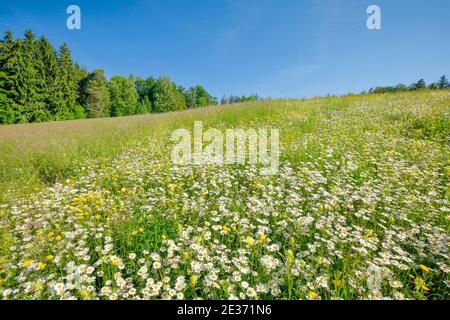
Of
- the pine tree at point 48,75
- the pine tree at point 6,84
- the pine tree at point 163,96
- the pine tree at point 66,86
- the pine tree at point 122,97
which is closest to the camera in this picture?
the pine tree at point 6,84

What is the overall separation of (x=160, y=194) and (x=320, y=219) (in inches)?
79.8

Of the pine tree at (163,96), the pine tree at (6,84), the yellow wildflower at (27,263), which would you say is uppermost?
the pine tree at (163,96)

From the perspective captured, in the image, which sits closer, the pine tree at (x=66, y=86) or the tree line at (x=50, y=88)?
the tree line at (x=50, y=88)

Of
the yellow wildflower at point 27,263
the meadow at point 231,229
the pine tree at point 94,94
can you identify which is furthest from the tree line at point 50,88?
the yellow wildflower at point 27,263

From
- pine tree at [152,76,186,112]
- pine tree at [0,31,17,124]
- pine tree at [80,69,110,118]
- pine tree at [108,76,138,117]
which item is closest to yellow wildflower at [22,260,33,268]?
pine tree at [0,31,17,124]

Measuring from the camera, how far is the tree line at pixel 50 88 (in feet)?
77.9

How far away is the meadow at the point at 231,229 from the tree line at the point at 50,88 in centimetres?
2942

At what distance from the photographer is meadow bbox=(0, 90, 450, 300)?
1.54 m

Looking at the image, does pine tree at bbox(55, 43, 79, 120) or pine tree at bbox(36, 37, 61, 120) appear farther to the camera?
pine tree at bbox(55, 43, 79, 120)

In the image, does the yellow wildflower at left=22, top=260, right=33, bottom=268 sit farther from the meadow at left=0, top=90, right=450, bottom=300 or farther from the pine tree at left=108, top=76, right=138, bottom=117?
the pine tree at left=108, top=76, right=138, bottom=117

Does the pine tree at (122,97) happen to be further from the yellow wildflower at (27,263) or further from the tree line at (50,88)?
the yellow wildflower at (27,263)

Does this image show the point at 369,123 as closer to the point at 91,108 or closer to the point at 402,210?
the point at 402,210

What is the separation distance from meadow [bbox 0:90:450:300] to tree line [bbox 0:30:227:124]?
96.5ft
